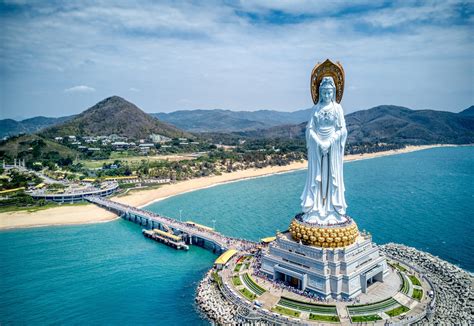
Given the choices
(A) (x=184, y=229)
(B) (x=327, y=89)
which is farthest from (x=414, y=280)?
(A) (x=184, y=229)

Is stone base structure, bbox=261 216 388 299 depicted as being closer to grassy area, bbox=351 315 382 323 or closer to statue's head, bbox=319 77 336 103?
grassy area, bbox=351 315 382 323

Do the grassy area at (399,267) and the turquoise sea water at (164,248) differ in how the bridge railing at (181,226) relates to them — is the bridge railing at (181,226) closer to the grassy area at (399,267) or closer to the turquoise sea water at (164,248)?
the turquoise sea water at (164,248)

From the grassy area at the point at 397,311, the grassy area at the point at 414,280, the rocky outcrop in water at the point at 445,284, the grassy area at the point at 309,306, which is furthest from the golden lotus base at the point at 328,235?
the rocky outcrop in water at the point at 445,284

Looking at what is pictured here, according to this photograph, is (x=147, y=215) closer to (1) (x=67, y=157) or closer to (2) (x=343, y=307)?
(2) (x=343, y=307)

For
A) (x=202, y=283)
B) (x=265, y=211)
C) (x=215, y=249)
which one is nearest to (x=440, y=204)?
(x=265, y=211)

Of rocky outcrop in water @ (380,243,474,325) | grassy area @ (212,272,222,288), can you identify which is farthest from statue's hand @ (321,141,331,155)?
grassy area @ (212,272,222,288)

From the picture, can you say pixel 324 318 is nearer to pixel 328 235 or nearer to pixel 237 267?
pixel 328 235
